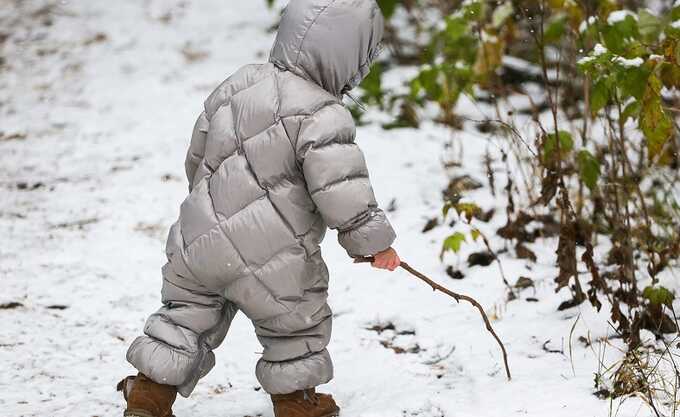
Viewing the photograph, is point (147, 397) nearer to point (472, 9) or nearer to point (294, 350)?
point (294, 350)

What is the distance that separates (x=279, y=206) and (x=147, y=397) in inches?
30.7

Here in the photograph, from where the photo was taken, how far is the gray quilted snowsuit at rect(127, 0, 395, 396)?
2.52 m

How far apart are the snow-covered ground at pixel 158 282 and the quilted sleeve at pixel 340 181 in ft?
2.25

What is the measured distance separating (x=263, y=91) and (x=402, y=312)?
151cm

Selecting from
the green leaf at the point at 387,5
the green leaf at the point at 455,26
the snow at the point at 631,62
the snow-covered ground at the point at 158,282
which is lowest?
the snow-covered ground at the point at 158,282

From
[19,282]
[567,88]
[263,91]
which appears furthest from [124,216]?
[567,88]

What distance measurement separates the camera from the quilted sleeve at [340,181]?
8.16ft

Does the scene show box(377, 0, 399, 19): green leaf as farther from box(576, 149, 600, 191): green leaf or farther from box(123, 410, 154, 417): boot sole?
box(123, 410, 154, 417): boot sole

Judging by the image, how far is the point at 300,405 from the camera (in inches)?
108

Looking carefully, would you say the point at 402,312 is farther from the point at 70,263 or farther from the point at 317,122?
the point at 70,263

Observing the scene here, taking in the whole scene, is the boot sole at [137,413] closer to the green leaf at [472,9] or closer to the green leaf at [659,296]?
the green leaf at [659,296]

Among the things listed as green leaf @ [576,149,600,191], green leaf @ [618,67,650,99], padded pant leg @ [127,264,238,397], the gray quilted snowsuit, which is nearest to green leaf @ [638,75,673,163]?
green leaf @ [618,67,650,99]

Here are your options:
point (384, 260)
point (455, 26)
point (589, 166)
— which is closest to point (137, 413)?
point (384, 260)

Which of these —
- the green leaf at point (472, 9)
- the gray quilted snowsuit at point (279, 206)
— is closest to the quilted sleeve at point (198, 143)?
the gray quilted snowsuit at point (279, 206)
